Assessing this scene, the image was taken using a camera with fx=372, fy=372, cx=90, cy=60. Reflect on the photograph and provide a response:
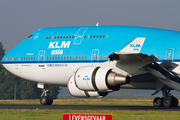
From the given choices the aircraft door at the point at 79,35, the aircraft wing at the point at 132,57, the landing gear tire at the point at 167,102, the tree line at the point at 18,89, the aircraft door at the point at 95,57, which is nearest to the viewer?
the aircraft wing at the point at 132,57

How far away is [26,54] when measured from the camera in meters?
32.9

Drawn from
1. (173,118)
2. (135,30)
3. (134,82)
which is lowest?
(173,118)

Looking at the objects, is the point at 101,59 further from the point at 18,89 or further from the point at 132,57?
the point at 18,89

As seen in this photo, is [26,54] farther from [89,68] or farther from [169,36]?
[169,36]

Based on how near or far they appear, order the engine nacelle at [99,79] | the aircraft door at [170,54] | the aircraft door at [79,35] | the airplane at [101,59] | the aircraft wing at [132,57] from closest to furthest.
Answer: the aircraft wing at [132,57] → the engine nacelle at [99,79] → the airplane at [101,59] → the aircraft door at [170,54] → the aircraft door at [79,35]

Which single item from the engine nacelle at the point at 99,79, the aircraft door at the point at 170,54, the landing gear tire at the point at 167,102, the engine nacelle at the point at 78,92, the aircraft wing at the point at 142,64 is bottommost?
the landing gear tire at the point at 167,102

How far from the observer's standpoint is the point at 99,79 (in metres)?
24.3

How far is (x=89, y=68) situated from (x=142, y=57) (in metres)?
3.67

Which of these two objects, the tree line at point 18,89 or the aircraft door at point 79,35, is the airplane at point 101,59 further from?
the tree line at point 18,89

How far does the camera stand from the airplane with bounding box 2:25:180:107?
80.5ft

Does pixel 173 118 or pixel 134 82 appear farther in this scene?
pixel 134 82

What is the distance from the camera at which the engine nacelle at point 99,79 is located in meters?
24.2

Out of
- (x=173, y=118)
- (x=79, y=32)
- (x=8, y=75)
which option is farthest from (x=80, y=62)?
(x=8, y=75)

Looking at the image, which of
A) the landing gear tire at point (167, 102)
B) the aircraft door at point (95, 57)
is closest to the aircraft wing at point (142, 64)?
the landing gear tire at point (167, 102)
